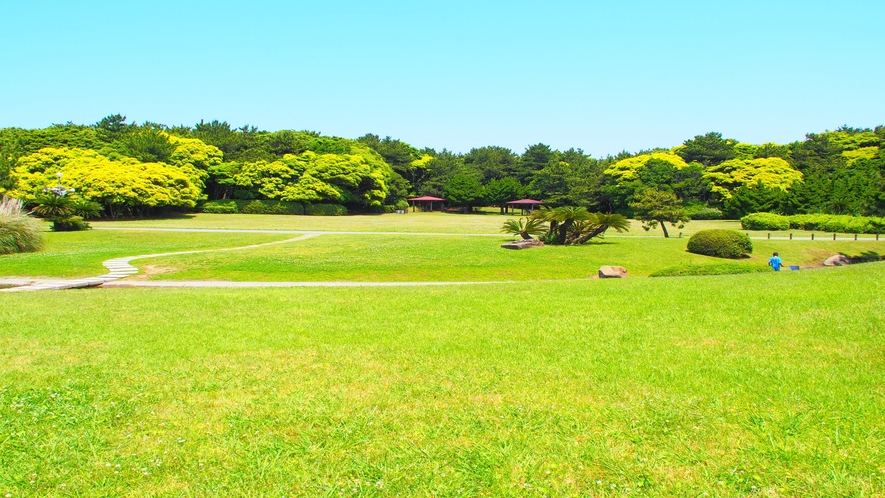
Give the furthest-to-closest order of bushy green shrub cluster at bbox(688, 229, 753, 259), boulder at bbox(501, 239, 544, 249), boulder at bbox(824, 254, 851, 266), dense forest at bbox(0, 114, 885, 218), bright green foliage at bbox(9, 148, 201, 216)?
dense forest at bbox(0, 114, 885, 218) < bright green foliage at bbox(9, 148, 201, 216) < bushy green shrub cluster at bbox(688, 229, 753, 259) < boulder at bbox(501, 239, 544, 249) < boulder at bbox(824, 254, 851, 266)

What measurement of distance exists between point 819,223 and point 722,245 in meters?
22.4

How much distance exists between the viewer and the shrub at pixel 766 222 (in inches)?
1647

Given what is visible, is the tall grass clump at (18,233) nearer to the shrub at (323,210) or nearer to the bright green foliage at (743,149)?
the shrub at (323,210)

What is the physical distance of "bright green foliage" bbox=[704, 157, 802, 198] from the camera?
57.0 m

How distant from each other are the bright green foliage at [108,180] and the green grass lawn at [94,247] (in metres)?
16.3

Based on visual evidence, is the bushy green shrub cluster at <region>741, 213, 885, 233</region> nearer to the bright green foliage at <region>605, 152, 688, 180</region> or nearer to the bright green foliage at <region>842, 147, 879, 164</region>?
the bright green foliage at <region>605, 152, 688, 180</region>

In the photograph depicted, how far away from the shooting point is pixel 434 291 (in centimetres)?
1101

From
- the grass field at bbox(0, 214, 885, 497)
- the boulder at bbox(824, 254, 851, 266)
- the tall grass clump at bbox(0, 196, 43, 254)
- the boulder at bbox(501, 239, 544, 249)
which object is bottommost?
the boulder at bbox(824, 254, 851, 266)

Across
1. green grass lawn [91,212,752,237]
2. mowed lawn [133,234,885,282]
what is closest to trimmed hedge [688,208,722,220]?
green grass lawn [91,212,752,237]

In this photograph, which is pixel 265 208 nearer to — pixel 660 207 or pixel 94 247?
pixel 94 247

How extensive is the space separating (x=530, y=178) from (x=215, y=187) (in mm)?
40214

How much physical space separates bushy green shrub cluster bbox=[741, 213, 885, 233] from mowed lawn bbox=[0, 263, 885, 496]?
36.1 metres

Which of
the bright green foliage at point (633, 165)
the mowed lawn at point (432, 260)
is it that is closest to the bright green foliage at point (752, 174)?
the bright green foliage at point (633, 165)

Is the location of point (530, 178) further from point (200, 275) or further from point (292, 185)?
point (200, 275)
